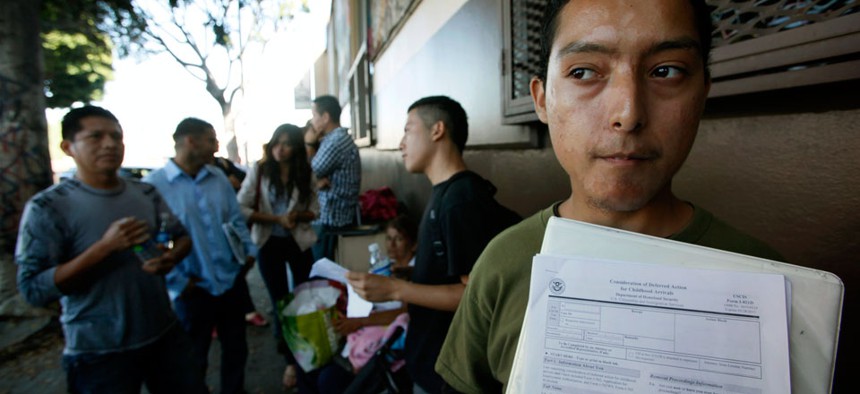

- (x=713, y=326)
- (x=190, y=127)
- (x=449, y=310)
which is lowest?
(x=449, y=310)

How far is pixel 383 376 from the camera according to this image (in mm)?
2271

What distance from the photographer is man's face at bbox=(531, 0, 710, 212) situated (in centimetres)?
81

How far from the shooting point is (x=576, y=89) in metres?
0.87

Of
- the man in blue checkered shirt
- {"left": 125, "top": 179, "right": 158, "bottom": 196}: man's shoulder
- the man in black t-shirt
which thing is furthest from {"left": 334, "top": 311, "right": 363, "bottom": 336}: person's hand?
the man in blue checkered shirt

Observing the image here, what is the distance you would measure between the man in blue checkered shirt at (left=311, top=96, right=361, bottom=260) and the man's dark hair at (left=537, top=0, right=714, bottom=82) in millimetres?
3502

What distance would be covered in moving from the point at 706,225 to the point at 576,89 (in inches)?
14.8

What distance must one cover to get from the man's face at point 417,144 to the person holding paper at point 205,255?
1725 millimetres

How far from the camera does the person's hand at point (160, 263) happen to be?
2.36 m

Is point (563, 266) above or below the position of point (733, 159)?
below

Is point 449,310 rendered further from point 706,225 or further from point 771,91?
point 771,91

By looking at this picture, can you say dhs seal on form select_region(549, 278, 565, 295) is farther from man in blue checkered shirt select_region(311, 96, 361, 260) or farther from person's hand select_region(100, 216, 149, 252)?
man in blue checkered shirt select_region(311, 96, 361, 260)

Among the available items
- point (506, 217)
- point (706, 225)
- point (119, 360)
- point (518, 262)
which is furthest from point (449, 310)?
point (119, 360)

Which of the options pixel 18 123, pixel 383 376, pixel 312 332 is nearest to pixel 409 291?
pixel 383 376

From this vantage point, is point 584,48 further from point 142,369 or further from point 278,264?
point 278,264
